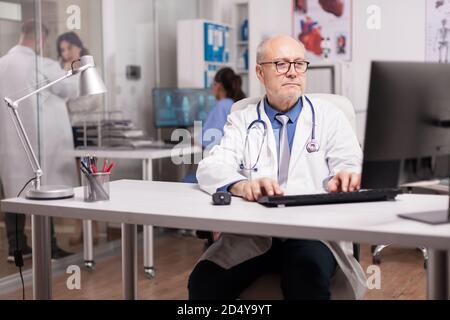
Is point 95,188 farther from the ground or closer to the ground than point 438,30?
closer to the ground

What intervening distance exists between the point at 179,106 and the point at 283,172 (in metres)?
2.52

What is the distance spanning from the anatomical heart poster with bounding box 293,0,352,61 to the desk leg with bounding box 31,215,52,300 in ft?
11.2

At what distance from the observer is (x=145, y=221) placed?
1.53 meters

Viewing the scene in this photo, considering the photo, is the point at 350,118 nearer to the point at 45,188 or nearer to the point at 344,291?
the point at 344,291

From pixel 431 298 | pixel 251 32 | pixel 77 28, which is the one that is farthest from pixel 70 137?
pixel 431 298

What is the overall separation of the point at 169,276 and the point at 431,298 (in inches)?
91.3

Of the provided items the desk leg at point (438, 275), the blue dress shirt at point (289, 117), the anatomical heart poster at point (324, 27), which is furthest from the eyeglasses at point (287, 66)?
the anatomical heart poster at point (324, 27)

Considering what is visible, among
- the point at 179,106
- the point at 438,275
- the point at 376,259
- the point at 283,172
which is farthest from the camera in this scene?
the point at 179,106

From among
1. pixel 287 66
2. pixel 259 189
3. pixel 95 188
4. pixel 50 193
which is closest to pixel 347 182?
pixel 259 189

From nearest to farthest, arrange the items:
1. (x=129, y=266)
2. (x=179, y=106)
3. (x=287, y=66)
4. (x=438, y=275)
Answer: (x=438, y=275) < (x=129, y=266) < (x=287, y=66) < (x=179, y=106)

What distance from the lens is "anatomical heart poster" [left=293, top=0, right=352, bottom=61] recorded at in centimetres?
466

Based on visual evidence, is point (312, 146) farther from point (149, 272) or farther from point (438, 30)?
point (438, 30)

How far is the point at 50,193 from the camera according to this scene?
1.77 m

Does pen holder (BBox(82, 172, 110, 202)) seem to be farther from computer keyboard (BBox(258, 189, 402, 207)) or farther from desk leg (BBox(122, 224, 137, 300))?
computer keyboard (BBox(258, 189, 402, 207))
